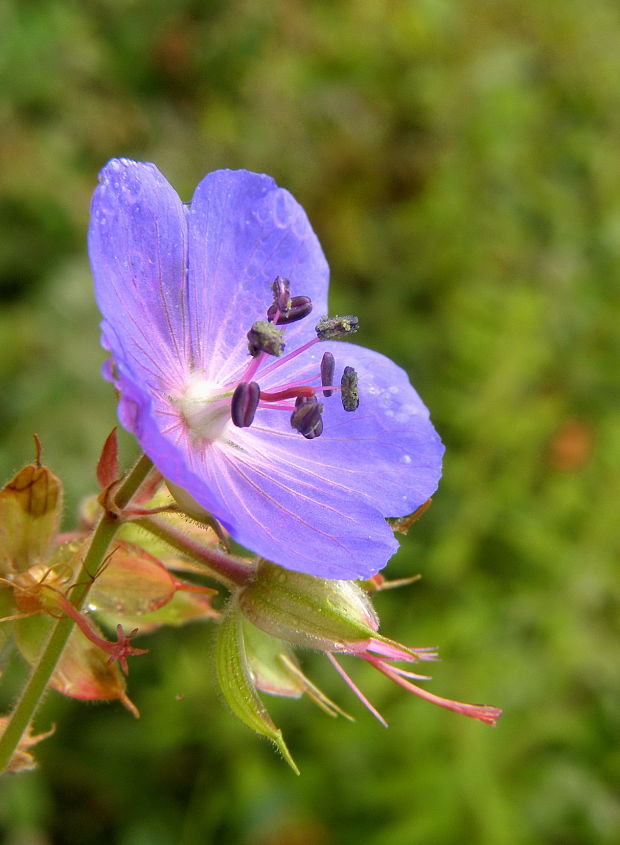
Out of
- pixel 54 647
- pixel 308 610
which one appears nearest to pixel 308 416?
pixel 308 610

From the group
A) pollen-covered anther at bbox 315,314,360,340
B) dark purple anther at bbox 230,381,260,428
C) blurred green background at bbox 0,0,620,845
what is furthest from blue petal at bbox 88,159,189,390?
blurred green background at bbox 0,0,620,845

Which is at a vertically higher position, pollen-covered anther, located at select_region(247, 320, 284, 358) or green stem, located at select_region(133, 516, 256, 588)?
pollen-covered anther, located at select_region(247, 320, 284, 358)

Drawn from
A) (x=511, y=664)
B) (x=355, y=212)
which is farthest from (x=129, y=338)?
(x=355, y=212)

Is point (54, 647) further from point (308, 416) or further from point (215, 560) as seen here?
point (308, 416)

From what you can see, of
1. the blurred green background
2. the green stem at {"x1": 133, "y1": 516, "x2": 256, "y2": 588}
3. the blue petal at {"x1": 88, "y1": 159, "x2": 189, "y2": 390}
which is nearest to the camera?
the blue petal at {"x1": 88, "y1": 159, "x2": 189, "y2": 390}

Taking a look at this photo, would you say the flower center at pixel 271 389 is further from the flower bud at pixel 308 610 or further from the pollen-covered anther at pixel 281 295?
the flower bud at pixel 308 610

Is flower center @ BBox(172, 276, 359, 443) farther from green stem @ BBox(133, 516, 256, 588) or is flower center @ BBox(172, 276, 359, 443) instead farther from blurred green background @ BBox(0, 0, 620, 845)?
blurred green background @ BBox(0, 0, 620, 845)

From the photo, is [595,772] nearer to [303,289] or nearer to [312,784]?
[312,784]
